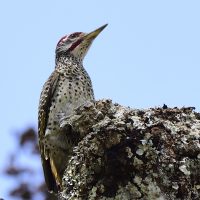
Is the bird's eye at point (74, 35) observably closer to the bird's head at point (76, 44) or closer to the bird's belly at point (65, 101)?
the bird's head at point (76, 44)

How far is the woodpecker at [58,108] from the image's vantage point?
20.2ft

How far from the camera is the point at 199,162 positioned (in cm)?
421

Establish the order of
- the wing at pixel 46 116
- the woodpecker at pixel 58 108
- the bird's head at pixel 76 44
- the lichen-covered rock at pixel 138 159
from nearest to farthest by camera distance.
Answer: the lichen-covered rock at pixel 138 159 < the woodpecker at pixel 58 108 < the wing at pixel 46 116 < the bird's head at pixel 76 44

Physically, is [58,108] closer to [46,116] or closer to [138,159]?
[46,116]

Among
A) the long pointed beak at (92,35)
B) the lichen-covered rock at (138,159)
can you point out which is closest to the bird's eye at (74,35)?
the long pointed beak at (92,35)

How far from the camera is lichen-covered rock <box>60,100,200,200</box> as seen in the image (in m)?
4.03

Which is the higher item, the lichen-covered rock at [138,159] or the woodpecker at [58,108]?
the woodpecker at [58,108]

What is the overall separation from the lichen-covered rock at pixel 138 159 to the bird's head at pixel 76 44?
297cm

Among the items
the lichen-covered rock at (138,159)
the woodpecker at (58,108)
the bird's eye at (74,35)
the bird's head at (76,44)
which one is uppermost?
the bird's eye at (74,35)

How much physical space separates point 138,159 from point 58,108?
241 centimetres

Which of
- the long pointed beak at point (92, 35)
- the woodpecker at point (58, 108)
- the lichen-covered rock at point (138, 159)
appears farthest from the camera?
the long pointed beak at point (92, 35)

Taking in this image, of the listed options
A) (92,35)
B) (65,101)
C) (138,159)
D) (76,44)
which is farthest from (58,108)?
(138,159)

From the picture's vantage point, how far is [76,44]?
7660mm

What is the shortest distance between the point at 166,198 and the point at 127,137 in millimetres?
562
